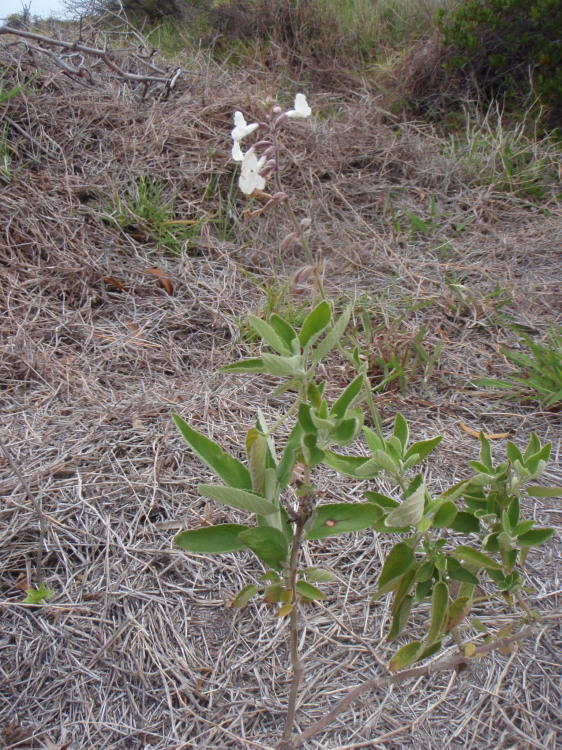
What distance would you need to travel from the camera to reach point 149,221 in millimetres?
2703

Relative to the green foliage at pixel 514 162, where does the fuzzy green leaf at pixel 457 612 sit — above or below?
above

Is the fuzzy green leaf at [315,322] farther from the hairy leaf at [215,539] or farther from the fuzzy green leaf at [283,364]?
the hairy leaf at [215,539]

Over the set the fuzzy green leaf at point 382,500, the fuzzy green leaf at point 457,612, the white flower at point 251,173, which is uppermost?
the white flower at point 251,173

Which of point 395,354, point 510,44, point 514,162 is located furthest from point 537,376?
point 510,44

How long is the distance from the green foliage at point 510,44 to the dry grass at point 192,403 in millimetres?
915

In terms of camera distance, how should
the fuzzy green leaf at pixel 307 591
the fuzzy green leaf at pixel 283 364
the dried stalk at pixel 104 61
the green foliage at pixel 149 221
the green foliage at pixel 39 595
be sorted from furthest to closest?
1. the dried stalk at pixel 104 61
2. the green foliage at pixel 149 221
3. the green foliage at pixel 39 595
4. the fuzzy green leaf at pixel 307 591
5. the fuzzy green leaf at pixel 283 364

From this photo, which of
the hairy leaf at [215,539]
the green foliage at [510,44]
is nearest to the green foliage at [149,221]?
the hairy leaf at [215,539]

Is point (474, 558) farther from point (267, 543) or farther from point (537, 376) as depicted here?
point (537, 376)

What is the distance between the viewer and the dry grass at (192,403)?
1081 millimetres

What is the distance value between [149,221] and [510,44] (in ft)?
10.1

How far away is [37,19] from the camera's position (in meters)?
4.35

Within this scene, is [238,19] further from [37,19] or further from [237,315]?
[237,315]

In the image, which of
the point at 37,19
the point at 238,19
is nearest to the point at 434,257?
the point at 37,19

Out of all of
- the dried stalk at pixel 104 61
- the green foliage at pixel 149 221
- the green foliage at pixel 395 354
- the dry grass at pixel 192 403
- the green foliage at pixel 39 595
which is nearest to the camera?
the dry grass at pixel 192 403
